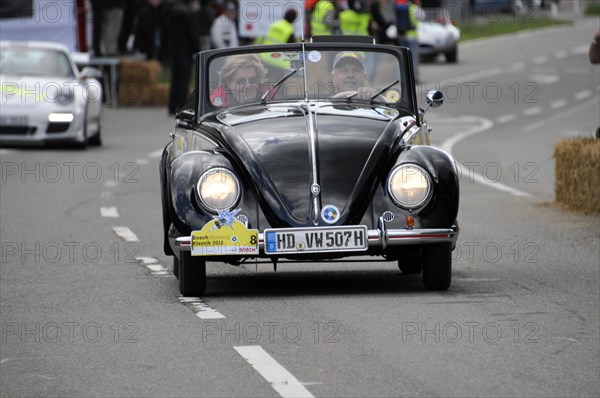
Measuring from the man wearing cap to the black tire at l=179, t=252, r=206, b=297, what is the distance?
6.74 feet

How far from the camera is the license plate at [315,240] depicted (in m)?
9.24

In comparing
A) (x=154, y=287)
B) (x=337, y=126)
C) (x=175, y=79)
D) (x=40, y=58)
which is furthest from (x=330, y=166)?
(x=175, y=79)

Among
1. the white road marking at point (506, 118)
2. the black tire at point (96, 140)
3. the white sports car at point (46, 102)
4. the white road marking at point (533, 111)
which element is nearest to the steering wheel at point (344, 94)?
the white sports car at point (46, 102)

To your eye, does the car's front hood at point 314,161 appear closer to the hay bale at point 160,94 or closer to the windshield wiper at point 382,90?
the windshield wiper at point 382,90

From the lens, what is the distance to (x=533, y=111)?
31.0 metres

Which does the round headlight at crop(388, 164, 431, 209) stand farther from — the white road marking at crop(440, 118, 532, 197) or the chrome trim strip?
the white road marking at crop(440, 118, 532, 197)

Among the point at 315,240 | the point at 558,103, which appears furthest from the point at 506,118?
the point at 315,240

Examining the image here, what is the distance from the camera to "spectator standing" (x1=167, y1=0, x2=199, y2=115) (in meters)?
29.8

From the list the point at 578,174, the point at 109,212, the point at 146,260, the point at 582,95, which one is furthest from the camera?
the point at 582,95

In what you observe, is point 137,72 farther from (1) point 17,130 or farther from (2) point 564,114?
(1) point 17,130

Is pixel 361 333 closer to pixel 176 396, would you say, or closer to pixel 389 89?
pixel 176 396

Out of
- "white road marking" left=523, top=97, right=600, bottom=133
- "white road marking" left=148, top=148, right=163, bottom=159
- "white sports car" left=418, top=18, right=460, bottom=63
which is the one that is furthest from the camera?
"white sports car" left=418, top=18, right=460, bottom=63

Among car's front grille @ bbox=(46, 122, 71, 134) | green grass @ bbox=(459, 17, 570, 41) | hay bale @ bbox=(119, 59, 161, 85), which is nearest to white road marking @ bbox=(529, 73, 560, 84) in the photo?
hay bale @ bbox=(119, 59, 161, 85)

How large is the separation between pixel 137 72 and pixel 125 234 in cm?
1991
